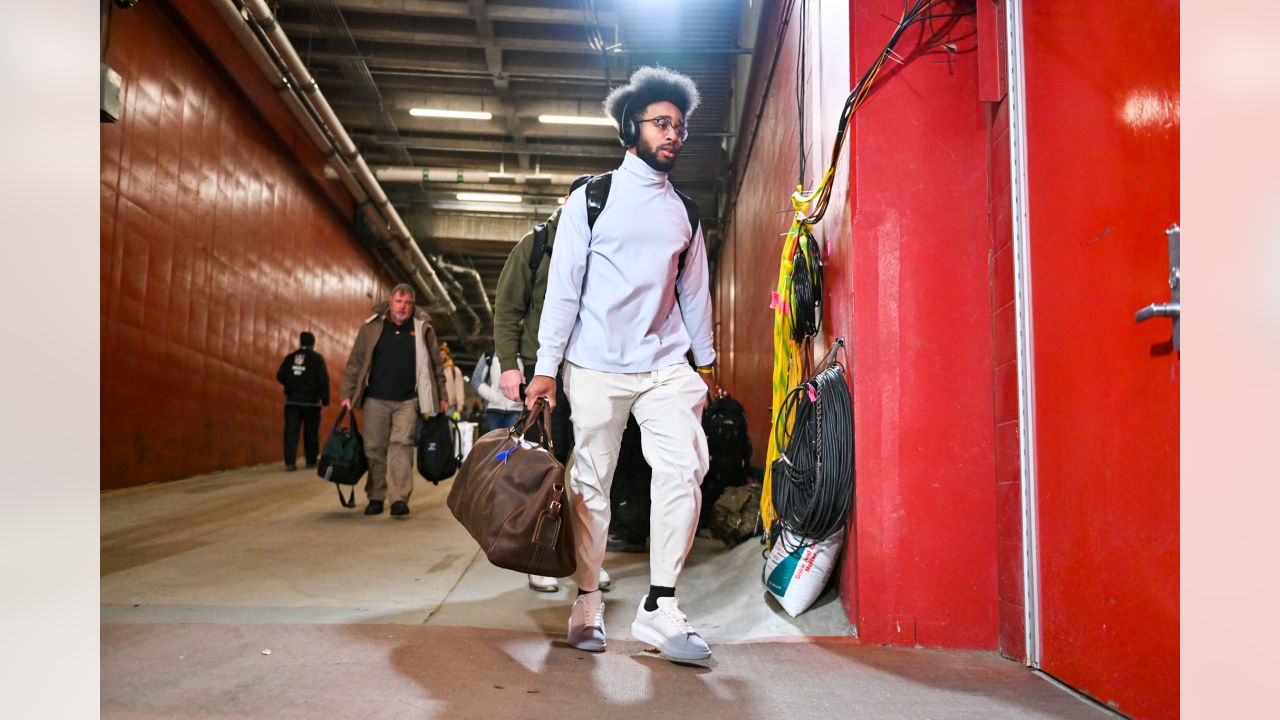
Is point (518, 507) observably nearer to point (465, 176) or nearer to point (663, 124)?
Result: point (663, 124)

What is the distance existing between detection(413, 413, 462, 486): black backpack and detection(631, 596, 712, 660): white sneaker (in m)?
3.11

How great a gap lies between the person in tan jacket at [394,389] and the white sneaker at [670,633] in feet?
11.5

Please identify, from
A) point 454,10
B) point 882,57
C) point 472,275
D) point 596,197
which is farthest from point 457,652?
point 472,275

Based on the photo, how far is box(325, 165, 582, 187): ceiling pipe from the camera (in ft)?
43.1

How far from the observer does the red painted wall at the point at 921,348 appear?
2.80 metres

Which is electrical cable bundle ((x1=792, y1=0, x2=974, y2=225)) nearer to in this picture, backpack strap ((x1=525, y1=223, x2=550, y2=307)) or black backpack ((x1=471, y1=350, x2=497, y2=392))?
backpack strap ((x1=525, y1=223, x2=550, y2=307))

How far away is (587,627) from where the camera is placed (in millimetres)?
2732

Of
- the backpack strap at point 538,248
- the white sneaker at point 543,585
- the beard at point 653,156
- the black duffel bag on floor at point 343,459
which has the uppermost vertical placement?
the beard at point 653,156

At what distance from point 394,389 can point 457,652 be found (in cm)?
350

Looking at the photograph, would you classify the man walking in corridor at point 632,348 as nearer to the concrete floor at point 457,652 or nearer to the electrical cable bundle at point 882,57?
the concrete floor at point 457,652

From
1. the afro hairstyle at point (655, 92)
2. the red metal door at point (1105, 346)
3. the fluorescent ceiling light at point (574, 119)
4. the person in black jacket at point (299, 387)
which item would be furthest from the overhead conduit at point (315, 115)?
the red metal door at point (1105, 346)

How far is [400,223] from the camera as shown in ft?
48.8
